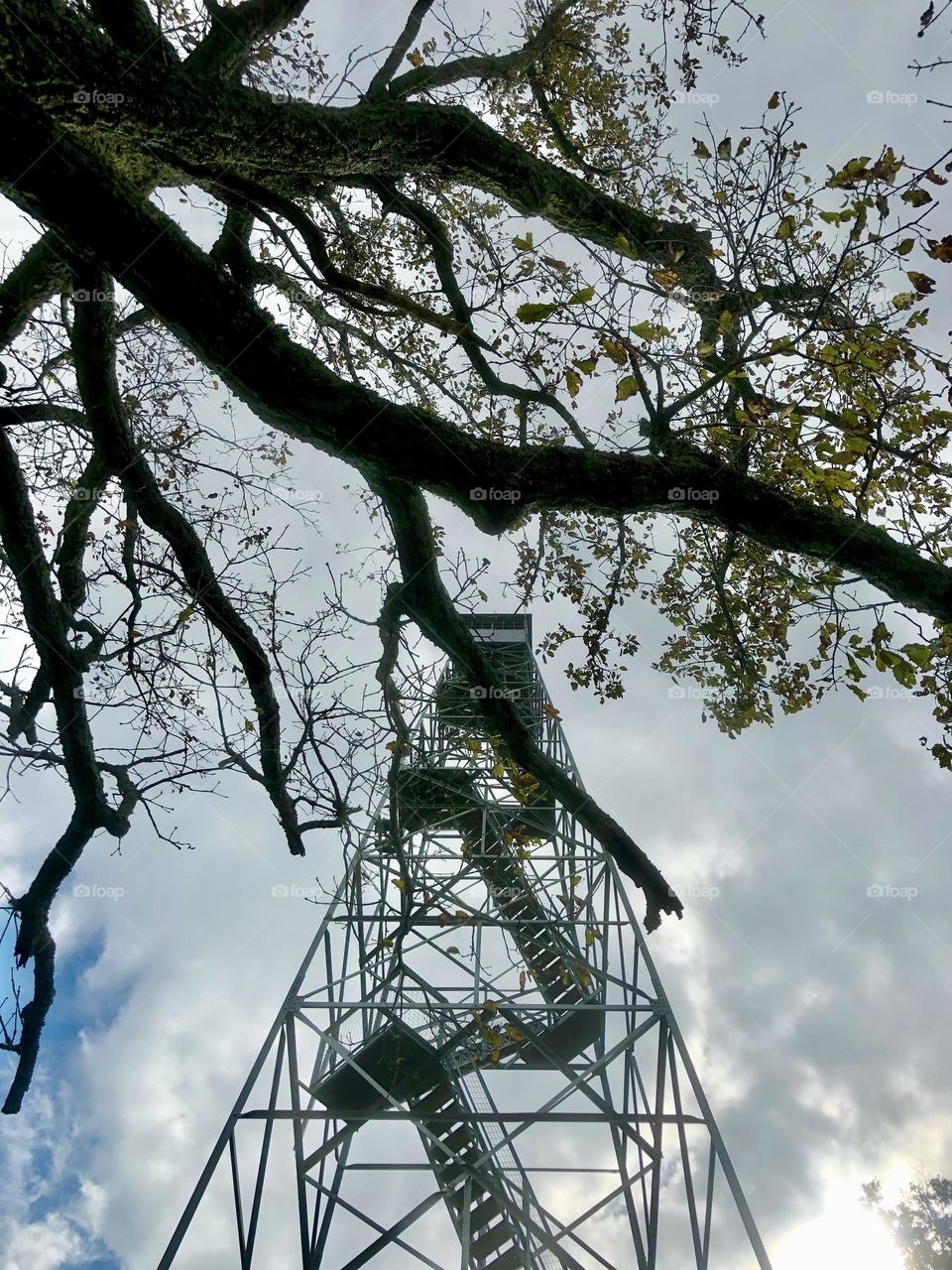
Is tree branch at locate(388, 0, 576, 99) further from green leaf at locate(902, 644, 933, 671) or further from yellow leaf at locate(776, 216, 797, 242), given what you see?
green leaf at locate(902, 644, 933, 671)

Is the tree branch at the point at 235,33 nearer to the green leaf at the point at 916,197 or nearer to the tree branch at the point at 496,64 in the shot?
the tree branch at the point at 496,64

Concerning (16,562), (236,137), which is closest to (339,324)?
(236,137)

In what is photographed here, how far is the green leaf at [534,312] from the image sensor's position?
138 inches

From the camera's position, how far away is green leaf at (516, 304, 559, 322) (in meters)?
3.50

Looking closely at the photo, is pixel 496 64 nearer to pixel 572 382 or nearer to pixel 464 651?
pixel 572 382

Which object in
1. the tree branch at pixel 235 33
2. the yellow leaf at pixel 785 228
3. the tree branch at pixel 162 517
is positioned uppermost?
the yellow leaf at pixel 785 228

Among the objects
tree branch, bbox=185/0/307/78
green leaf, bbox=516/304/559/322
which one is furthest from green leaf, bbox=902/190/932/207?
tree branch, bbox=185/0/307/78

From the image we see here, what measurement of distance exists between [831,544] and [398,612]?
2818mm

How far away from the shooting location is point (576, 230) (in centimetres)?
742

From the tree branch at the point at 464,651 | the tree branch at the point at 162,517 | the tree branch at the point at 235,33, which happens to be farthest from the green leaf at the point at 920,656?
the tree branch at the point at 235,33

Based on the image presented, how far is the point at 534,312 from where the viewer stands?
353cm

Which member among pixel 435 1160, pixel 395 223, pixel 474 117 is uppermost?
pixel 395 223

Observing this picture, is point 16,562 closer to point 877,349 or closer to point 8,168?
point 8,168

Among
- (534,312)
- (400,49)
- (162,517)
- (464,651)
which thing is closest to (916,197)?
(534,312)
